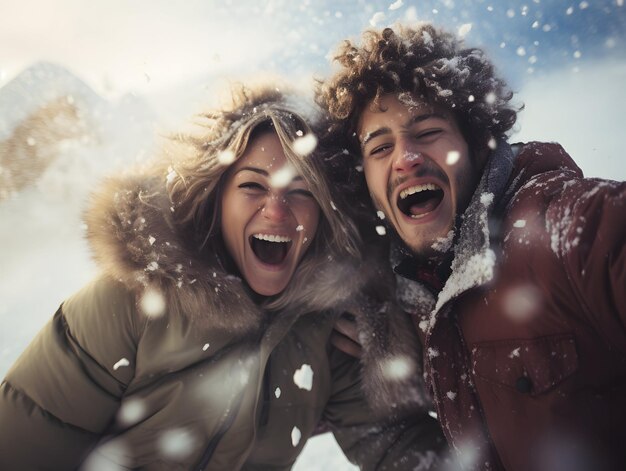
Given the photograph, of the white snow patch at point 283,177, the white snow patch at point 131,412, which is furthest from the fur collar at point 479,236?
the white snow patch at point 131,412

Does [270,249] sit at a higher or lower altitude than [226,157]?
lower

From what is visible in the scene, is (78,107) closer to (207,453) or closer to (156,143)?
(156,143)

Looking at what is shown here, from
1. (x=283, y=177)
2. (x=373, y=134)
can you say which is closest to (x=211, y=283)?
(x=283, y=177)

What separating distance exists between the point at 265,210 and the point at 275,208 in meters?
0.06

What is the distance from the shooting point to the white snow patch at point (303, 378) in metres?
2.34

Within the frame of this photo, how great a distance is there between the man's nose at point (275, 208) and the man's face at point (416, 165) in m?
0.52

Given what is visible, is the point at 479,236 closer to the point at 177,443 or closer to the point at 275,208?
the point at 275,208

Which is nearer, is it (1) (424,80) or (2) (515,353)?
(2) (515,353)

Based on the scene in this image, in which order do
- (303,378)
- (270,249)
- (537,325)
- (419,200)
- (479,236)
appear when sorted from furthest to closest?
1. (270,249)
2. (419,200)
3. (303,378)
4. (479,236)
5. (537,325)

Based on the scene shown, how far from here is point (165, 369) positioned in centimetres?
209

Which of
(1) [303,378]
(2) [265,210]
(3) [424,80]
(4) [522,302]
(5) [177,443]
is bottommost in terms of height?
(5) [177,443]

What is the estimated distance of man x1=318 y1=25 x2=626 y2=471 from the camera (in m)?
1.42

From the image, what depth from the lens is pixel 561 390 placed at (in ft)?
4.82

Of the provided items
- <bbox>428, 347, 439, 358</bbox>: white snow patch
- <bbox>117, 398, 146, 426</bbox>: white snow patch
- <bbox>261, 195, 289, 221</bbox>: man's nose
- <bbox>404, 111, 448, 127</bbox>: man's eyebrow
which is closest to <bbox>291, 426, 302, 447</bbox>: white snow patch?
<bbox>117, 398, 146, 426</bbox>: white snow patch
